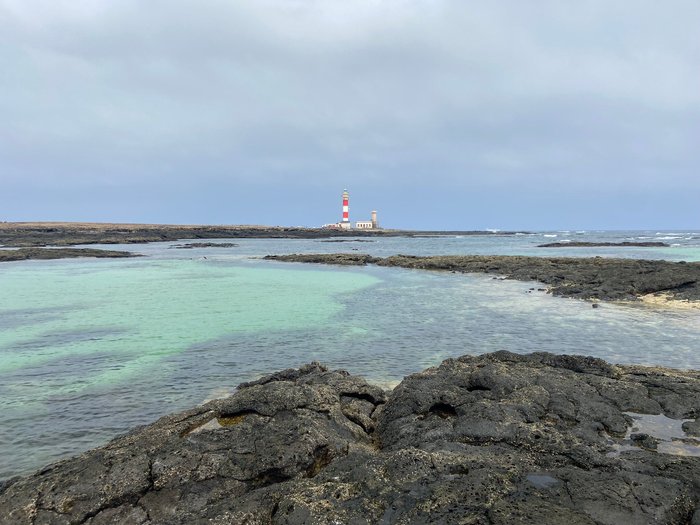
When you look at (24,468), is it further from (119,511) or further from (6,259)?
(6,259)

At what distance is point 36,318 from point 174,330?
26.9ft

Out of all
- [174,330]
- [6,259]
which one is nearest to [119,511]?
[174,330]

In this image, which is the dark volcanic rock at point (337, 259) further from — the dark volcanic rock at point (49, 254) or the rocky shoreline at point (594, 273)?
the dark volcanic rock at point (49, 254)

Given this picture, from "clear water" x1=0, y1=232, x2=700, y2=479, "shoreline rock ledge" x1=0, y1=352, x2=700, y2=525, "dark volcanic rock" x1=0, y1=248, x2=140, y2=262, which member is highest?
"dark volcanic rock" x1=0, y1=248, x2=140, y2=262

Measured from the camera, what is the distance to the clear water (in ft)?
33.3

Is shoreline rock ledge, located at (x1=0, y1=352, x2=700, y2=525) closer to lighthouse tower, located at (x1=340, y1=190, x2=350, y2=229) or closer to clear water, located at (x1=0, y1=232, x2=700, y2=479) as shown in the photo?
clear water, located at (x1=0, y1=232, x2=700, y2=479)

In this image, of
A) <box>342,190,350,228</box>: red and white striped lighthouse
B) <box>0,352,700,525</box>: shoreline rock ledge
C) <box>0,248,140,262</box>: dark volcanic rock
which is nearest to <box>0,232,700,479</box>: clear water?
<box>0,352,700,525</box>: shoreline rock ledge

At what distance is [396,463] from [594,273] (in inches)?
1311

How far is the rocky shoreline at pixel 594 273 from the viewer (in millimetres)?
26688

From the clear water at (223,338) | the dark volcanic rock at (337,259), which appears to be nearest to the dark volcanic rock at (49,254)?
the dark volcanic rock at (337,259)

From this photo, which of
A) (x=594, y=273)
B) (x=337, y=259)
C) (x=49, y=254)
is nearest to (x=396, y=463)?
(x=594, y=273)

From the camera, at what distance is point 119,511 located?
16.7 ft

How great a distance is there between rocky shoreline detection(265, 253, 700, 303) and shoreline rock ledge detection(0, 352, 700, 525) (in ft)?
66.5

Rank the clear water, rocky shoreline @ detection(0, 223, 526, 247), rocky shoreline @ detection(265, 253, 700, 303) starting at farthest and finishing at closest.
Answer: rocky shoreline @ detection(0, 223, 526, 247) → rocky shoreline @ detection(265, 253, 700, 303) → the clear water
